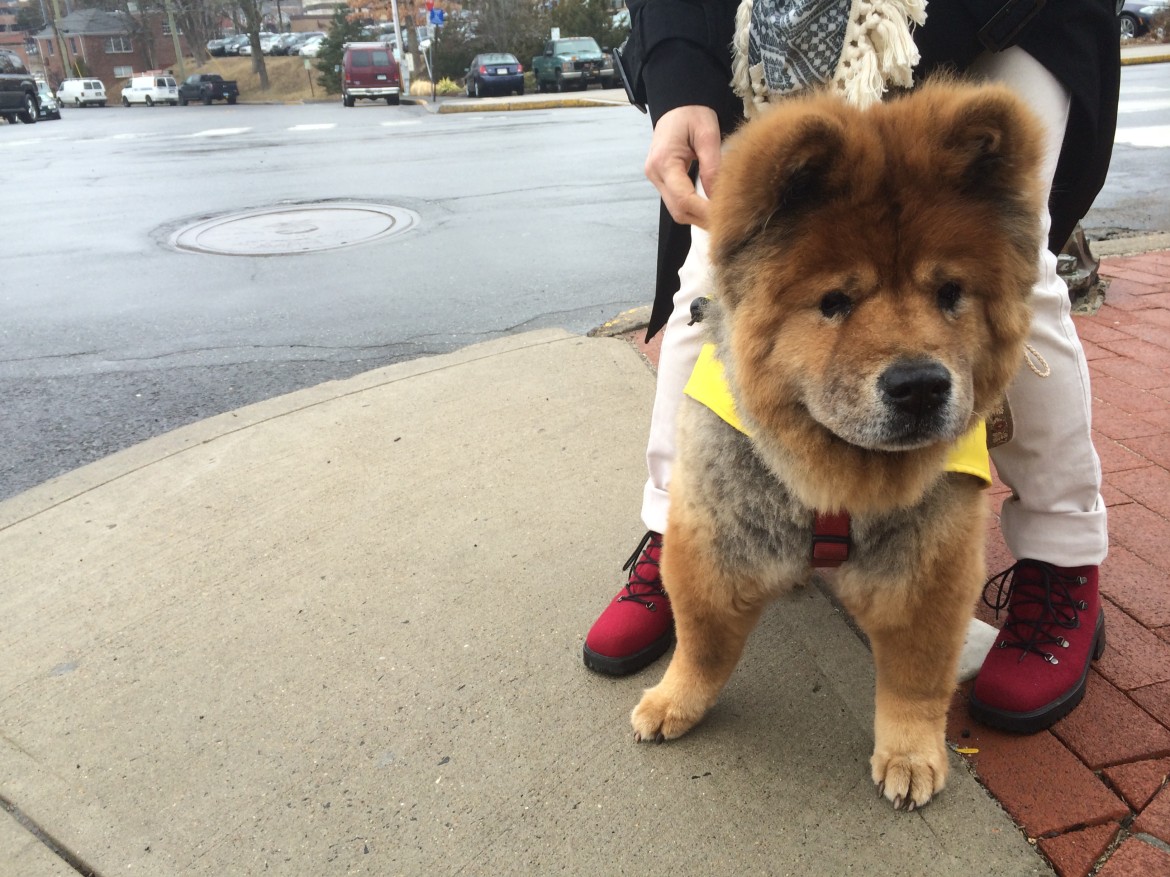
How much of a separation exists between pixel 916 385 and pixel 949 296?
0.21 m

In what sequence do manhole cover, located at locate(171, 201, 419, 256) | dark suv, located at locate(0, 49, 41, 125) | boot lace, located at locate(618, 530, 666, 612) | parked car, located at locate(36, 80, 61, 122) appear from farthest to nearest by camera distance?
1. parked car, located at locate(36, 80, 61, 122)
2. dark suv, located at locate(0, 49, 41, 125)
3. manhole cover, located at locate(171, 201, 419, 256)
4. boot lace, located at locate(618, 530, 666, 612)

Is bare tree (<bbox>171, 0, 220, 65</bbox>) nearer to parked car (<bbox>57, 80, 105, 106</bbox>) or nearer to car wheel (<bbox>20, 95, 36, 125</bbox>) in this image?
parked car (<bbox>57, 80, 105, 106</bbox>)

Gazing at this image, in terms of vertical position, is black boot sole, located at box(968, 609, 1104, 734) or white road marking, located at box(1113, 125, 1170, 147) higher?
white road marking, located at box(1113, 125, 1170, 147)

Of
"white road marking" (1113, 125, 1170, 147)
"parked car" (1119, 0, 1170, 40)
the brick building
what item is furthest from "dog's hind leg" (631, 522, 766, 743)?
the brick building

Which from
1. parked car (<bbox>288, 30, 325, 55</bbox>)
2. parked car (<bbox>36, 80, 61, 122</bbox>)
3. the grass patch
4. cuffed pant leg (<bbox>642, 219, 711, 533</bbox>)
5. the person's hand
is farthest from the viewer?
parked car (<bbox>288, 30, 325, 55</bbox>)

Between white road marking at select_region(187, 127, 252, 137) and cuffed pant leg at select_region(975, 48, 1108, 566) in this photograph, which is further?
white road marking at select_region(187, 127, 252, 137)

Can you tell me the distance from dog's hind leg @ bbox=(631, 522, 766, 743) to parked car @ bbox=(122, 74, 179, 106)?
56.1 m

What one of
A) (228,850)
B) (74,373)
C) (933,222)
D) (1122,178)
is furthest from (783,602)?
(1122,178)

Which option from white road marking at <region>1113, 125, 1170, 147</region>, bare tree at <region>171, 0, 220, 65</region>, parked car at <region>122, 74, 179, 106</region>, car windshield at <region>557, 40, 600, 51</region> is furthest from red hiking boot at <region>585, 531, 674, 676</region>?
bare tree at <region>171, 0, 220, 65</region>

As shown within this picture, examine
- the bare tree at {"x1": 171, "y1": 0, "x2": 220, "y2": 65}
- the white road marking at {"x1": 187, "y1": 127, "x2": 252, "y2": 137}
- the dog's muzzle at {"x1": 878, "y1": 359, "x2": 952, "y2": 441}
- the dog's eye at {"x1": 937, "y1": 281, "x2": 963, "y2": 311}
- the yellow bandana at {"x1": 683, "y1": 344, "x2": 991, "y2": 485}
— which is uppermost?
the bare tree at {"x1": 171, "y1": 0, "x2": 220, "y2": 65}

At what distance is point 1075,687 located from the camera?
2.12 meters

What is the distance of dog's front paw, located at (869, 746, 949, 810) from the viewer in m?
1.88

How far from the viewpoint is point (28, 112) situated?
101 ft

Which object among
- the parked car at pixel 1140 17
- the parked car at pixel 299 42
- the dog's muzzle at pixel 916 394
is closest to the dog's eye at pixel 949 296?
the dog's muzzle at pixel 916 394
